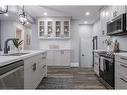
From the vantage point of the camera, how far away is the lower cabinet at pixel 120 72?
2355mm

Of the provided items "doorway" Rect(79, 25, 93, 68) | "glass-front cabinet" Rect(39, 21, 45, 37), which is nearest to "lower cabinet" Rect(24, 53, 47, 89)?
"glass-front cabinet" Rect(39, 21, 45, 37)

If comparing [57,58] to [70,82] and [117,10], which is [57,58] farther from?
[117,10]

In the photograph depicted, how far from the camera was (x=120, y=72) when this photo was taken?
2.54 m

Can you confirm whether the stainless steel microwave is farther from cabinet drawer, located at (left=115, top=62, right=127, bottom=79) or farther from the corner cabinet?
the corner cabinet

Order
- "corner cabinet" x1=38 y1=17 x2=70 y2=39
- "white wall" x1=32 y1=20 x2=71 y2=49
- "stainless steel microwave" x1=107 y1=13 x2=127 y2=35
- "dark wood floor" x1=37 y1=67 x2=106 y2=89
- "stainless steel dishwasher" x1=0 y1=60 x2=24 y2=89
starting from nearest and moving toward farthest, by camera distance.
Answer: "stainless steel dishwasher" x1=0 y1=60 x2=24 y2=89
"stainless steel microwave" x1=107 y1=13 x2=127 y2=35
"dark wood floor" x1=37 y1=67 x2=106 y2=89
"corner cabinet" x1=38 y1=17 x2=70 y2=39
"white wall" x1=32 y1=20 x2=71 y2=49

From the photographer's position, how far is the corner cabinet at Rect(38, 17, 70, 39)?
22.9 ft

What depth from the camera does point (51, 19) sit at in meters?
7.01

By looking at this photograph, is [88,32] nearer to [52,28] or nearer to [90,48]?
[90,48]

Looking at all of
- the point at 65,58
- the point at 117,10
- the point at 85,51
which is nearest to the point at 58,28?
the point at 65,58

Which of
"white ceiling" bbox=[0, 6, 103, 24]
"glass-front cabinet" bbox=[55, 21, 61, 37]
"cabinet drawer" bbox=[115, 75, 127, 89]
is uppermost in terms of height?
"white ceiling" bbox=[0, 6, 103, 24]

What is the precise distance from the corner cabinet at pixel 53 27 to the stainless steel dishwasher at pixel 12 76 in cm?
492

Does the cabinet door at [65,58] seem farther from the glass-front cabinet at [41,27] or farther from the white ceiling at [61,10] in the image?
the white ceiling at [61,10]

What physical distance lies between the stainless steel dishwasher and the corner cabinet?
492 centimetres
